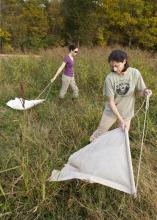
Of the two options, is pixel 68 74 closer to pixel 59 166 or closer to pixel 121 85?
pixel 121 85

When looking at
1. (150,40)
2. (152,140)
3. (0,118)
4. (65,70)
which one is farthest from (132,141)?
(150,40)

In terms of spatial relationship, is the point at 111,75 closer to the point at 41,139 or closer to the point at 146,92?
the point at 146,92

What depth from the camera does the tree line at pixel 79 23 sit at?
22.4 m

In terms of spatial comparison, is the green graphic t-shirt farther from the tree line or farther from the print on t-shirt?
the tree line

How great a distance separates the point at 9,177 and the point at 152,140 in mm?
1897

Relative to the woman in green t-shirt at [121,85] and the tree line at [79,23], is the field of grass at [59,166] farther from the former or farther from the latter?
the tree line at [79,23]

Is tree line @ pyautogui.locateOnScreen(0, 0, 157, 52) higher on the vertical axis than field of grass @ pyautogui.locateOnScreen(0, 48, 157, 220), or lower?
lower

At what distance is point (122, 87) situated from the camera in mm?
3754

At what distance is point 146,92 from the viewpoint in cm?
360

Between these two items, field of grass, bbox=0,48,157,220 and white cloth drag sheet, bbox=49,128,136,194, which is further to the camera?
field of grass, bbox=0,48,157,220

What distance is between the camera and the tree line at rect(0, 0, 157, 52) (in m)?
22.4

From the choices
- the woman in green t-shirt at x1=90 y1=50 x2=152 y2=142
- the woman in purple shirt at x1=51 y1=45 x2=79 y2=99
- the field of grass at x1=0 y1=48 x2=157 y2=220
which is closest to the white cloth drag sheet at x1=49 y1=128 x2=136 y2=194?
the field of grass at x1=0 y1=48 x2=157 y2=220

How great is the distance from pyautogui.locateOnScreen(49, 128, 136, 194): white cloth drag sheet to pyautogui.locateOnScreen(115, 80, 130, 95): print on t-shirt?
60cm

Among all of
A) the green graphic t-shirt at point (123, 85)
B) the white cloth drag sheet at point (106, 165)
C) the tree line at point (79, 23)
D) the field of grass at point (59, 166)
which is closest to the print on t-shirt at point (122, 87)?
the green graphic t-shirt at point (123, 85)
